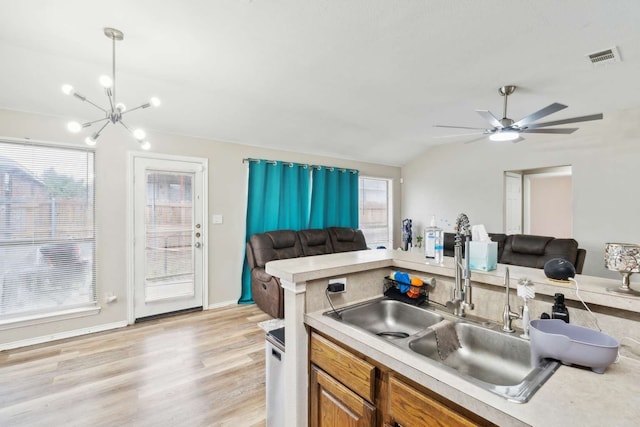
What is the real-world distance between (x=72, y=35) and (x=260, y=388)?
3123 mm

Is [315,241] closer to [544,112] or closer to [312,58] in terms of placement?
[312,58]

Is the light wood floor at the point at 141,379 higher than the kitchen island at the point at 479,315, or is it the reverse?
the kitchen island at the point at 479,315

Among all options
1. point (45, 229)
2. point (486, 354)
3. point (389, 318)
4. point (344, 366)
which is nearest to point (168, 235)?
point (45, 229)

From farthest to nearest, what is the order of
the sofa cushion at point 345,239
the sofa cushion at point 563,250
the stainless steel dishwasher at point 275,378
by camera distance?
the sofa cushion at point 345,239 → the sofa cushion at point 563,250 → the stainless steel dishwasher at point 275,378

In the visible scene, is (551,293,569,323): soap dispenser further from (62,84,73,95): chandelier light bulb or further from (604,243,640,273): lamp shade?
(62,84,73,95): chandelier light bulb

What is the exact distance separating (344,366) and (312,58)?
2438 millimetres

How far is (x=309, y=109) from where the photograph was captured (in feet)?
12.7

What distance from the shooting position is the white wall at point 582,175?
3822 millimetres

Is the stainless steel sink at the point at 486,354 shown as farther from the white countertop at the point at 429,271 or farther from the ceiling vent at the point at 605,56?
the ceiling vent at the point at 605,56

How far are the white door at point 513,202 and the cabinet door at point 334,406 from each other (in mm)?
4893

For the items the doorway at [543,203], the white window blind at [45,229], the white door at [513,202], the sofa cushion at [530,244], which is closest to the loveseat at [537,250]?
the sofa cushion at [530,244]

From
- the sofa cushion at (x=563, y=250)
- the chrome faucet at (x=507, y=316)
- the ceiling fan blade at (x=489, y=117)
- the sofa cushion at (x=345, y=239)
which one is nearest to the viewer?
the chrome faucet at (x=507, y=316)

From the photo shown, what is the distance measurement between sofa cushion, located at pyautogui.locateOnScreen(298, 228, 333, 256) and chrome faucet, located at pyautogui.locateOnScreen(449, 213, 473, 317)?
10.8 ft

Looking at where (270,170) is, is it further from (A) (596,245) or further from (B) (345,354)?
(A) (596,245)
